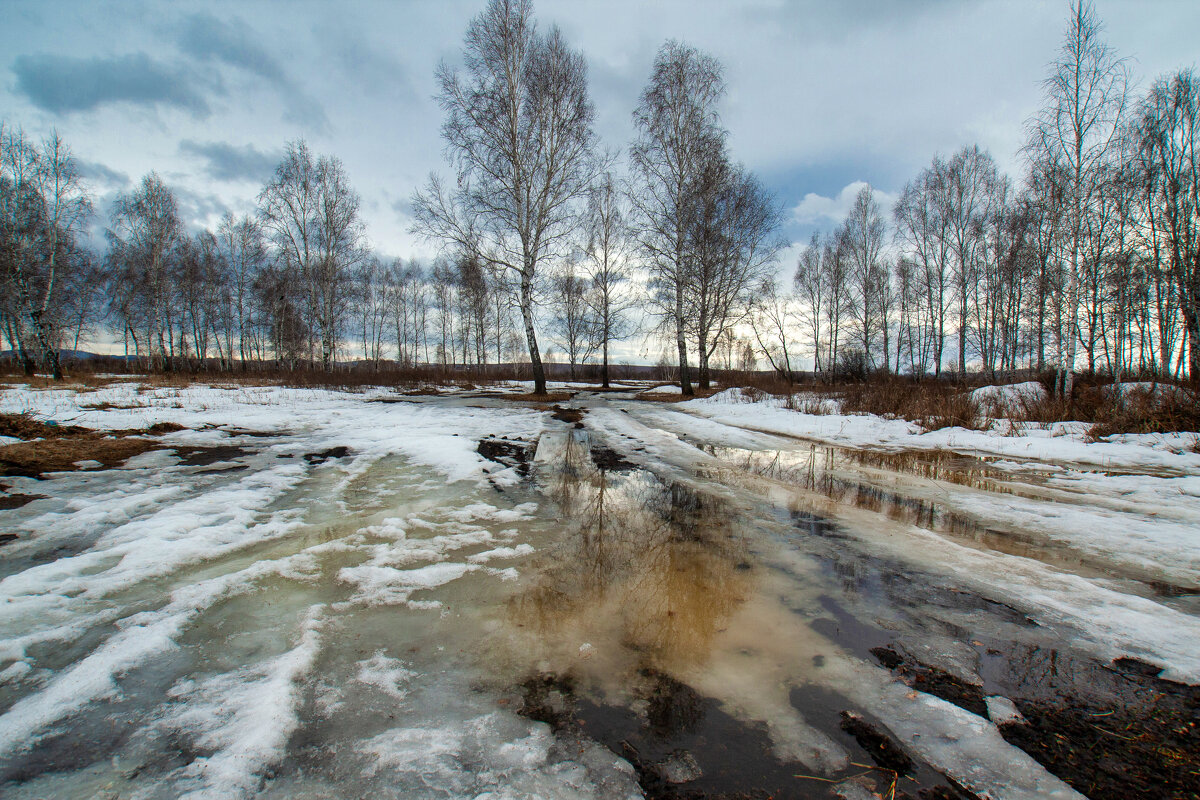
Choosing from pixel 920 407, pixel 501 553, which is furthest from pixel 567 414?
pixel 501 553

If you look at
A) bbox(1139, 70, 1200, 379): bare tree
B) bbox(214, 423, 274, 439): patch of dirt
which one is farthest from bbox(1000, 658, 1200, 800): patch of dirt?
bbox(1139, 70, 1200, 379): bare tree

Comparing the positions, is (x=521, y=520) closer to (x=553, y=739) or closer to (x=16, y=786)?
(x=553, y=739)

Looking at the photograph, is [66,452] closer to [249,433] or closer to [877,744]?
[249,433]

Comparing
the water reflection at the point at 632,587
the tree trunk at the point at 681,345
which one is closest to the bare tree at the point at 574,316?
the tree trunk at the point at 681,345

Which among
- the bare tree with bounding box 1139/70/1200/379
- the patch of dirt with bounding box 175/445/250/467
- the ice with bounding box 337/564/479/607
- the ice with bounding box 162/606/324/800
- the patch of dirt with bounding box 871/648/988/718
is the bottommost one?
the patch of dirt with bounding box 871/648/988/718

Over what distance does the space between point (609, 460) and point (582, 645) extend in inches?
139

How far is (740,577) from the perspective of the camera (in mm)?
2352

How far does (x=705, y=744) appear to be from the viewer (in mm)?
1283

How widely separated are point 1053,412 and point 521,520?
9758mm

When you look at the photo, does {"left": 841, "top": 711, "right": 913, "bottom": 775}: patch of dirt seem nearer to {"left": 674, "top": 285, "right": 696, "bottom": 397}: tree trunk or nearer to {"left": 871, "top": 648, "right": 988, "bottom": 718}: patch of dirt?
{"left": 871, "top": 648, "right": 988, "bottom": 718}: patch of dirt

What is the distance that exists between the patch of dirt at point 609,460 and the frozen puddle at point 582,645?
1.10 metres

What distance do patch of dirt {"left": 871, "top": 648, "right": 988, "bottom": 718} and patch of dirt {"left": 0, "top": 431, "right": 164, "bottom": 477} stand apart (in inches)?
264

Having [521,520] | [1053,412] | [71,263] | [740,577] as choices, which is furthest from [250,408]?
[71,263]

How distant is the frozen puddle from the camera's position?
120cm
